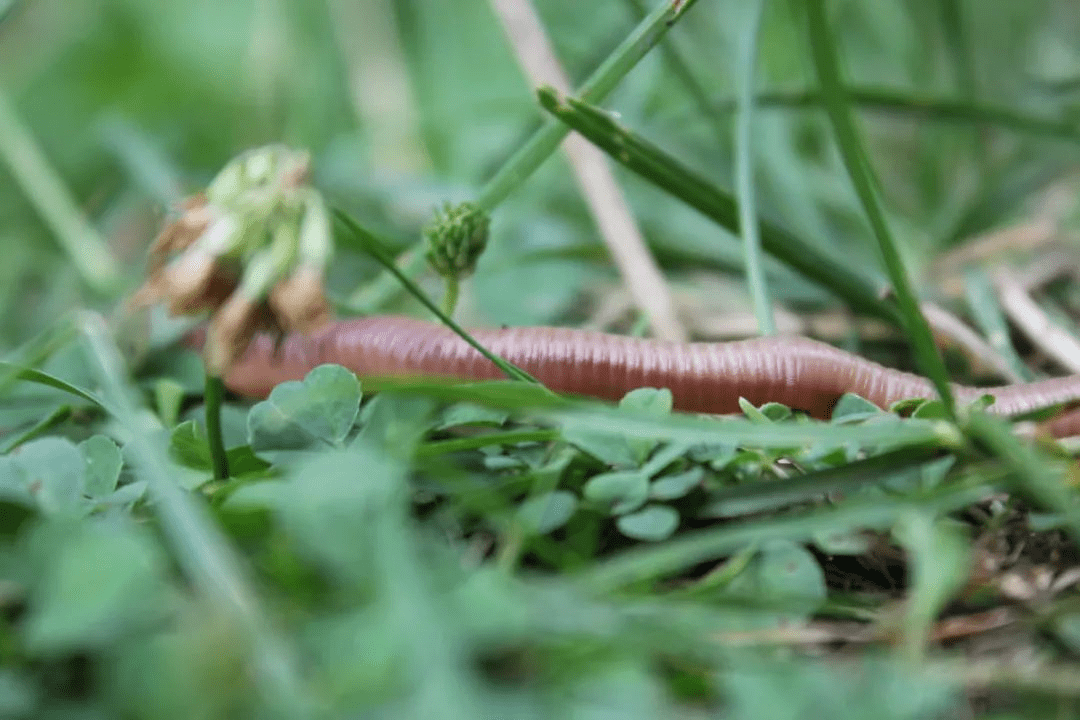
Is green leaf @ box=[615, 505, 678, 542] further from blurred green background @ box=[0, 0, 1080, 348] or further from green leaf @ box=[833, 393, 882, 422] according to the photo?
blurred green background @ box=[0, 0, 1080, 348]

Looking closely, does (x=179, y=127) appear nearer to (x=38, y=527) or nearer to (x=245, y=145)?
(x=245, y=145)

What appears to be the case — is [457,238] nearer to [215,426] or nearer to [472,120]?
[215,426]

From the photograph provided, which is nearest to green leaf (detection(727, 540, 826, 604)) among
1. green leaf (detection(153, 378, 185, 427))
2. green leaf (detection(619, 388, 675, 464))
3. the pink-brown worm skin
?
green leaf (detection(619, 388, 675, 464))

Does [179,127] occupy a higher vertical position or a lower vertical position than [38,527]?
higher

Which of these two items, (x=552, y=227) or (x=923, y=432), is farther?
(x=552, y=227)

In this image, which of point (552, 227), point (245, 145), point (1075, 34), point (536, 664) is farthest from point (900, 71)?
point (536, 664)

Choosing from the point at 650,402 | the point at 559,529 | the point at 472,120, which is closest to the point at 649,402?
the point at 650,402
